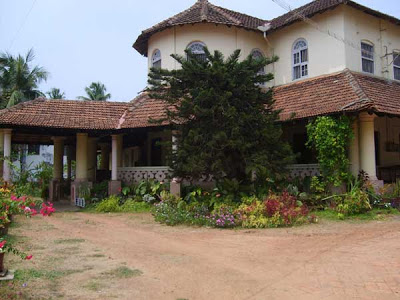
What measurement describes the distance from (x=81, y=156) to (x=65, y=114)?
6.50 ft

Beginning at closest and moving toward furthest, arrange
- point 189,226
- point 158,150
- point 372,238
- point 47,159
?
point 372,238, point 189,226, point 158,150, point 47,159

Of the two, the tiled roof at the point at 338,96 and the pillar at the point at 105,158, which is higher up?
the tiled roof at the point at 338,96

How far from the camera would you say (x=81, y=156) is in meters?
17.1

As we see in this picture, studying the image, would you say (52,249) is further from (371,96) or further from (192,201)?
(371,96)

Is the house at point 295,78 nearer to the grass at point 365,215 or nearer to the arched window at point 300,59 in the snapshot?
the arched window at point 300,59

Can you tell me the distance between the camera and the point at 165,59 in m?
17.3

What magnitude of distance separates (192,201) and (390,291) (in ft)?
26.7

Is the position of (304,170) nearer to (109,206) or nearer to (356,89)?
(356,89)

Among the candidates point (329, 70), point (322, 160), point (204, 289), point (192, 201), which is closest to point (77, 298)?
point (204, 289)

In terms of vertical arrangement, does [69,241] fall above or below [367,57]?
below

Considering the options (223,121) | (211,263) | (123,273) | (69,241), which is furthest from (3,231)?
(223,121)

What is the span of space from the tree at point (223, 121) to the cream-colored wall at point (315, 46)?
464cm

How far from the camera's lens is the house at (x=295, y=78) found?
46.0 feet

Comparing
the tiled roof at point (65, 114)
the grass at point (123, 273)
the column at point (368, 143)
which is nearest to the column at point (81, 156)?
the tiled roof at point (65, 114)
